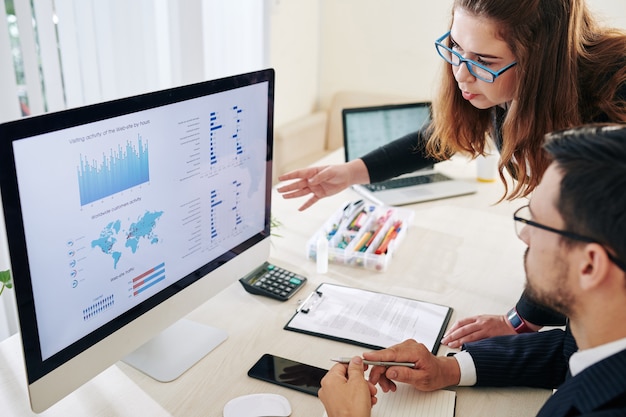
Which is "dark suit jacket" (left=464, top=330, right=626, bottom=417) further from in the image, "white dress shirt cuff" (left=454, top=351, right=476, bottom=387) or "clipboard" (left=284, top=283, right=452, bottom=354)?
"clipboard" (left=284, top=283, right=452, bottom=354)

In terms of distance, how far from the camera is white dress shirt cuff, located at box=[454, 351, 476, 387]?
110cm

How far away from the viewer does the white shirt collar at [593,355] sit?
810 mm

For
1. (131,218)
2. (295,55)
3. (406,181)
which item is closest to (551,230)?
(131,218)

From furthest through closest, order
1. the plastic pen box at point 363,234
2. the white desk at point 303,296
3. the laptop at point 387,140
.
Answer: the laptop at point 387,140, the plastic pen box at point 363,234, the white desk at point 303,296

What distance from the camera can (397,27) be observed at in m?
3.22

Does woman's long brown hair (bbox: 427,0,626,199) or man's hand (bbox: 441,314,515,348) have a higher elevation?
woman's long brown hair (bbox: 427,0,626,199)

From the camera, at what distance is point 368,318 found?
1.30m

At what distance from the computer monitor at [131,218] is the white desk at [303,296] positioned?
0.20 ft

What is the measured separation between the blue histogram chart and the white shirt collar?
0.70 m

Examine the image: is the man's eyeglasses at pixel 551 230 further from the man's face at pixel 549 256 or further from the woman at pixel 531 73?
the woman at pixel 531 73

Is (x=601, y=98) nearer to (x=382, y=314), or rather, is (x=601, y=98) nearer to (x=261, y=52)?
(x=382, y=314)

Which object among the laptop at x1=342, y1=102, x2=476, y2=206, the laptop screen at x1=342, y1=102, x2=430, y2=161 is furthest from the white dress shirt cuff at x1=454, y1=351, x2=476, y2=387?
the laptop screen at x1=342, y1=102, x2=430, y2=161

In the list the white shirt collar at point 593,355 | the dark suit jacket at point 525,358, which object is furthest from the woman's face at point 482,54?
the white shirt collar at point 593,355

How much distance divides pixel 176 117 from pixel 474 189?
133cm
